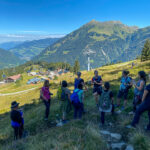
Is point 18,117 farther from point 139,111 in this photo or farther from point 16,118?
point 139,111

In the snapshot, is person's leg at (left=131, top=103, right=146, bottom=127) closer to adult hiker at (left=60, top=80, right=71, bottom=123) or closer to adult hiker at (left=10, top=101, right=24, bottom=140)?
adult hiker at (left=60, top=80, right=71, bottom=123)

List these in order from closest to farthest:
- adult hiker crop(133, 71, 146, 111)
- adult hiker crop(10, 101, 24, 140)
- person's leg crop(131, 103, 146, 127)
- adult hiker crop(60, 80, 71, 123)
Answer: person's leg crop(131, 103, 146, 127), adult hiker crop(133, 71, 146, 111), adult hiker crop(10, 101, 24, 140), adult hiker crop(60, 80, 71, 123)

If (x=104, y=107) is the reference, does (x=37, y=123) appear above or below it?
below

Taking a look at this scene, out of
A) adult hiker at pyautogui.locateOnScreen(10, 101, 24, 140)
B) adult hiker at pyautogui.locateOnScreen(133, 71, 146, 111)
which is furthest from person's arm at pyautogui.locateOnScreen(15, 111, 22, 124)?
adult hiker at pyautogui.locateOnScreen(133, 71, 146, 111)

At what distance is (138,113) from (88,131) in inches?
84.3

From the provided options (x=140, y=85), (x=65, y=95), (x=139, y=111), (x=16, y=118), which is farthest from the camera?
(x=65, y=95)

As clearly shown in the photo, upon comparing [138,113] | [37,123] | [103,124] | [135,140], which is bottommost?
[37,123]

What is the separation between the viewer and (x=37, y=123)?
27.4 feet

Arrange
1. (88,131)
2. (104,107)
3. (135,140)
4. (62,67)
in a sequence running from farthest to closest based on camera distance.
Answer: (62,67), (104,107), (88,131), (135,140)

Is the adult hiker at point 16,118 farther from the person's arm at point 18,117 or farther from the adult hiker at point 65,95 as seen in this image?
the adult hiker at point 65,95

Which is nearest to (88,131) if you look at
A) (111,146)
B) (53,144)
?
(111,146)

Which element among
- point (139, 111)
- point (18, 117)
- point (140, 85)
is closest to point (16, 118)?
point (18, 117)

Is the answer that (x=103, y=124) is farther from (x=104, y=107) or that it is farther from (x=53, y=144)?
(x=53, y=144)

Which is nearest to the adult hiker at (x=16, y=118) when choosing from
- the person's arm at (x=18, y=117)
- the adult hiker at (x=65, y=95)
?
the person's arm at (x=18, y=117)
